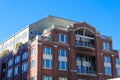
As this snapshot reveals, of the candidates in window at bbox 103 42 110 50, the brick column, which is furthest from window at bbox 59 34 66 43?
window at bbox 103 42 110 50

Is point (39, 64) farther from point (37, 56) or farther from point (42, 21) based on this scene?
point (42, 21)

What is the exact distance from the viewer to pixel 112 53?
7175 cm

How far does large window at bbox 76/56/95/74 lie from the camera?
218ft

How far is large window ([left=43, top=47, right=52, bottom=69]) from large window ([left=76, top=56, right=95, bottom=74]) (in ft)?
26.4

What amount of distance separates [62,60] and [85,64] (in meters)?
7.53

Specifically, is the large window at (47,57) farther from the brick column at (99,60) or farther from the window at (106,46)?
the window at (106,46)

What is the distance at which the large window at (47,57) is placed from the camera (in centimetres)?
6084

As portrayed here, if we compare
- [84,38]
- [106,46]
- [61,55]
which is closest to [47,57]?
[61,55]

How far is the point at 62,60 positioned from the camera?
63.2m

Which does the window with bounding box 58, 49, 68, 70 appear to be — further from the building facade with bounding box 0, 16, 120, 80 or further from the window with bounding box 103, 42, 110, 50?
the window with bounding box 103, 42, 110, 50

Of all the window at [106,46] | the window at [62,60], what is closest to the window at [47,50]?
the window at [62,60]

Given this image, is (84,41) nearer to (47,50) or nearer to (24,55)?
(47,50)

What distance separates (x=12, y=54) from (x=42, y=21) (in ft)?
38.8

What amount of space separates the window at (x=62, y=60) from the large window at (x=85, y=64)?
4155mm
